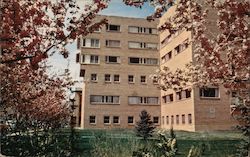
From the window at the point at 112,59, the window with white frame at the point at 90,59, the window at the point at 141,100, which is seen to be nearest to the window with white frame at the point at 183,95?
the window at the point at 141,100

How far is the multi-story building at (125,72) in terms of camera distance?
5228 cm

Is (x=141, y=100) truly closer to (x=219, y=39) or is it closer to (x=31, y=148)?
(x=31, y=148)

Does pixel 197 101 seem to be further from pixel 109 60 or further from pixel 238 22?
pixel 238 22

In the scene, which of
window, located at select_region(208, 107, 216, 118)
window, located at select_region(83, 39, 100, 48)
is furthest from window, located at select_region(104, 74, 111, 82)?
window, located at select_region(208, 107, 216, 118)

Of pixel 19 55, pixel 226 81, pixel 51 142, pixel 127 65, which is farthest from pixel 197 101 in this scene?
pixel 19 55

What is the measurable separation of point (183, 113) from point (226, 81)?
119ft

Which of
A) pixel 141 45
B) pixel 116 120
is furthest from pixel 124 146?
pixel 141 45

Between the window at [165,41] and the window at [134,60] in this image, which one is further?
the window at [134,60]

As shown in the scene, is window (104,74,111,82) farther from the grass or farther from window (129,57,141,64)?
the grass

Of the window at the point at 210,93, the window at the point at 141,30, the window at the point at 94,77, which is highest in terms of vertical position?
the window at the point at 141,30

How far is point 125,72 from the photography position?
55.5 metres

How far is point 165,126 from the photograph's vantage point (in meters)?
53.0

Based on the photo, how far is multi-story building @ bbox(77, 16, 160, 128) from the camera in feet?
174

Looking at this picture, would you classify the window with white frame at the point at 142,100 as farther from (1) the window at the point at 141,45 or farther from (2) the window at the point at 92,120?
(1) the window at the point at 141,45
